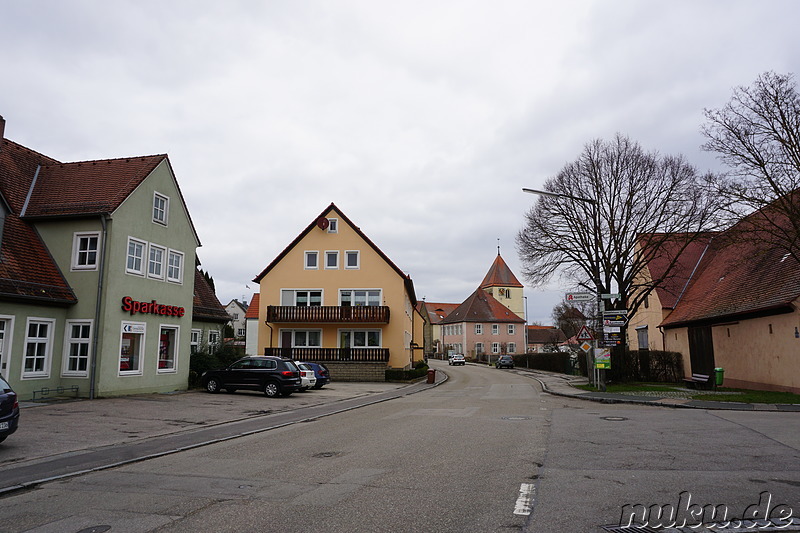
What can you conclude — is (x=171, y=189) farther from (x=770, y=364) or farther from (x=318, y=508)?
(x=770, y=364)

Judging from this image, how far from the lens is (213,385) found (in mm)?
24703

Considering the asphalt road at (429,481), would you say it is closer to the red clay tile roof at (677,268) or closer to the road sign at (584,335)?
the road sign at (584,335)

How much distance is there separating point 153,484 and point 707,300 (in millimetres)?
30219

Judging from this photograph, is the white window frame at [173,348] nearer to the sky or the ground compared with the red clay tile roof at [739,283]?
nearer to the ground

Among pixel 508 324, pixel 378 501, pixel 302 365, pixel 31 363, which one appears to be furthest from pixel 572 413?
pixel 508 324

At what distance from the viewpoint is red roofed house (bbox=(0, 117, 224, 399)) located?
746 inches

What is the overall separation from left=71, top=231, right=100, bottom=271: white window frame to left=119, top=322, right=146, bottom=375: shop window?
94.0 inches

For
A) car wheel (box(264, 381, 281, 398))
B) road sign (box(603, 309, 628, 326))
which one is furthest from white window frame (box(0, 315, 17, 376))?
road sign (box(603, 309, 628, 326))

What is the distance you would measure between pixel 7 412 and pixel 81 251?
1188 cm

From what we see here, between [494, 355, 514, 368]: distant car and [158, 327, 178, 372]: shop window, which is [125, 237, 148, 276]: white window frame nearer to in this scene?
[158, 327, 178, 372]: shop window

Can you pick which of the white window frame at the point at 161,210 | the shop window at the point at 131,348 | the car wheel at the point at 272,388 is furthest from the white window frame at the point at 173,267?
the car wheel at the point at 272,388

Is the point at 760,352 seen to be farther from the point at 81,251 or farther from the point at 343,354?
the point at 81,251

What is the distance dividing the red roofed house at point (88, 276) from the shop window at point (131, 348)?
0.04 metres

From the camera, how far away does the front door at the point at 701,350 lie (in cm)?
2964
